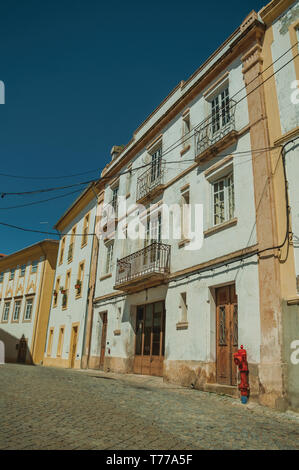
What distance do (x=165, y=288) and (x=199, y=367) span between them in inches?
141

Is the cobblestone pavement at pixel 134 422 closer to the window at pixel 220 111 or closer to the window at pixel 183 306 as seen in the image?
the window at pixel 183 306

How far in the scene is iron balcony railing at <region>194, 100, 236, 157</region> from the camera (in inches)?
470

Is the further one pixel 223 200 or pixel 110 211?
pixel 110 211

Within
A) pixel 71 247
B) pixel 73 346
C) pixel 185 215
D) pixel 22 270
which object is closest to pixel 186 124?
pixel 185 215

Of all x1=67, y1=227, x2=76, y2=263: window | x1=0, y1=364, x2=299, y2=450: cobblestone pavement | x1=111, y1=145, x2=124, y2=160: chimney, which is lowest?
x1=0, y1=364, x2=299, y2=450: cobblestone pavement

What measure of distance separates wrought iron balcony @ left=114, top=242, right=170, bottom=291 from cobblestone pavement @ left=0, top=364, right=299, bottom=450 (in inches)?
200

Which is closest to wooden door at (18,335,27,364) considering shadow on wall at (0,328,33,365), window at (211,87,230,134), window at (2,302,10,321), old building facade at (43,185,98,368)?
shadow on wall at (0,328,33,365)

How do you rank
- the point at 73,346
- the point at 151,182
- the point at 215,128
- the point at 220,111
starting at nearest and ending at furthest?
the point at 220,111
the point at 215,128
the point at 151,182
the point at 73,346

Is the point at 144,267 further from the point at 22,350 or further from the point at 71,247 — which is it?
the point at 22,350

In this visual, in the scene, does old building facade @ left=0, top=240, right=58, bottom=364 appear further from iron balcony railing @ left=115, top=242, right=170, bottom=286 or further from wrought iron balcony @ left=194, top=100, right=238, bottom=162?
wrought iron balcony @ left=194, top=100, right=238, bottom=162

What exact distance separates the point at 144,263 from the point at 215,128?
5946mm

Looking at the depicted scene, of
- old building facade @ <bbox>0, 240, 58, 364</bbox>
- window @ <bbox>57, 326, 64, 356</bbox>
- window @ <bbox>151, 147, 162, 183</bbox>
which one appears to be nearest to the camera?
window @ <bbox>151, 147, 162, 183</bbox>

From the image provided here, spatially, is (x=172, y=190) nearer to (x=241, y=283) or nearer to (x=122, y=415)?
(x=241, y=283)

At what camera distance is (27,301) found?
32406 mm
